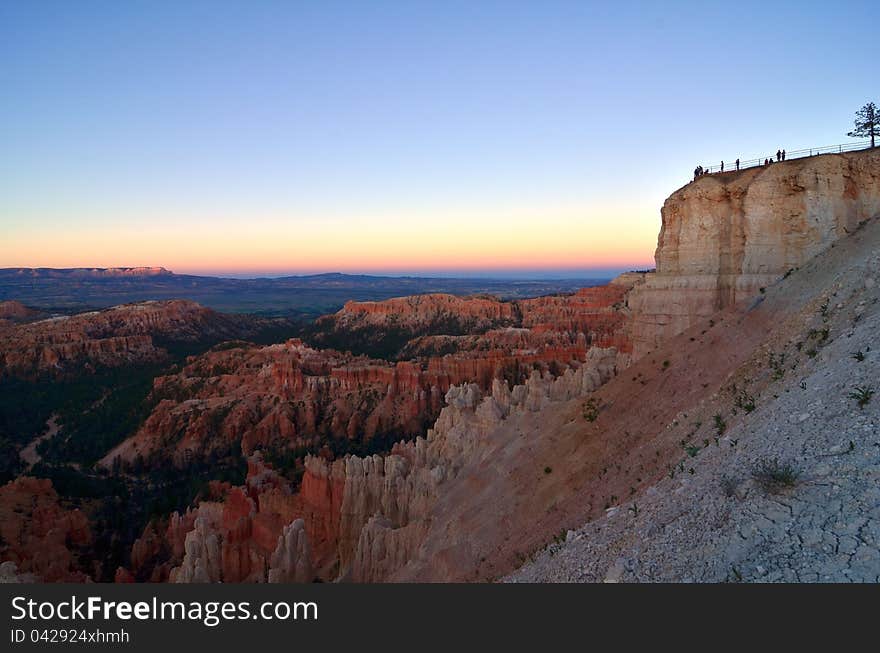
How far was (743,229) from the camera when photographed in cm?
1886

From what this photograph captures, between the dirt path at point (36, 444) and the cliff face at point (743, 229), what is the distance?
48.2 metres

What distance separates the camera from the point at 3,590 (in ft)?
22.7

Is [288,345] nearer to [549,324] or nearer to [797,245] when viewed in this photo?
[549,324]

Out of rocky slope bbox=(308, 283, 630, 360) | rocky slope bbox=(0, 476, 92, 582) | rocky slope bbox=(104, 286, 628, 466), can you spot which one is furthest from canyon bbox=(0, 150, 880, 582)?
rocky slope bbox=(308, 283, 630, 360)

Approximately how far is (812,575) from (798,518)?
761 millimetres

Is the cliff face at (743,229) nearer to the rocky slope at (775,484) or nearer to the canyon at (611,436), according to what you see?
the canyon at (611,436)

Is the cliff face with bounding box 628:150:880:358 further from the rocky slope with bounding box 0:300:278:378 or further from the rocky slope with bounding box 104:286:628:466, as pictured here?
the rocky slope with bounding box 0:300:278:378

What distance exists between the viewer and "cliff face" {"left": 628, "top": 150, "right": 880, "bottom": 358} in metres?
17.0

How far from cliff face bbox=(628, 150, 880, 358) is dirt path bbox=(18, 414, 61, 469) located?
158ft

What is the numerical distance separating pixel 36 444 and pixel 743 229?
59.1 m

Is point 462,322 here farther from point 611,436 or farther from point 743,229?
point 611,436

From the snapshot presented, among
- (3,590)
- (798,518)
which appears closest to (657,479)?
(798,518)

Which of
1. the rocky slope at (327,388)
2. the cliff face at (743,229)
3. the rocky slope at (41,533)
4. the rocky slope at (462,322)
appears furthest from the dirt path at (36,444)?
the cliff face at (743,229)

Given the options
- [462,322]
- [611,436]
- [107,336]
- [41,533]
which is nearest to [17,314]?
[107,336]
